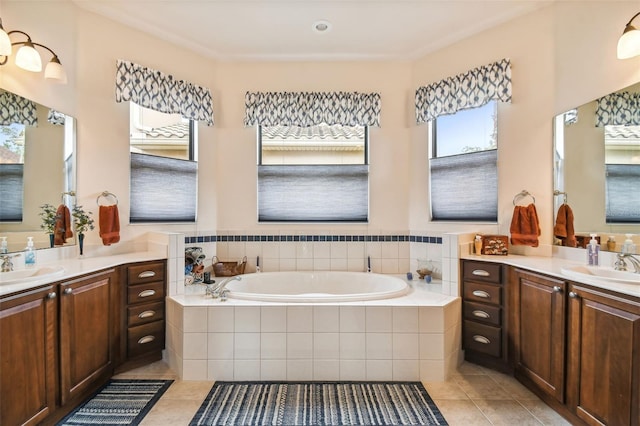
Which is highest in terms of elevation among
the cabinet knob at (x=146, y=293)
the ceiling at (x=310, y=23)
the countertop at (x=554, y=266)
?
the ceiling at (x=310, y=23)

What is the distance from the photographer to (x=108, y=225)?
255 cm

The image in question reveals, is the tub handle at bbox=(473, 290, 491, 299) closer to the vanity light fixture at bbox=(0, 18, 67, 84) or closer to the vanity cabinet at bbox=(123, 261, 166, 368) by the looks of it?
the vanity cabinet at bbox=(123, 261, 166, 368)

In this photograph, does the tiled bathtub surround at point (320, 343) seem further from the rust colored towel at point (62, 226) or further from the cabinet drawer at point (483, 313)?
the rust colored towel at point (62, 226)

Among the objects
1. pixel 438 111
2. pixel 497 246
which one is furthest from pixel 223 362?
pixel 438 111

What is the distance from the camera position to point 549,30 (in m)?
2.58

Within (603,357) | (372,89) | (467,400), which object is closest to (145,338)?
(467,400)

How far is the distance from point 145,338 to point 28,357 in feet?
2.82

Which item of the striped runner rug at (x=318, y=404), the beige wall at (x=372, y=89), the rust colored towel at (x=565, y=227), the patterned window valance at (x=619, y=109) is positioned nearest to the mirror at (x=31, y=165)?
the beige wall at (x=372, y=89)

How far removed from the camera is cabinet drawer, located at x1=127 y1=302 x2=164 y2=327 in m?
2.33

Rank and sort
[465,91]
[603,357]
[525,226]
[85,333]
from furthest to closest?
[465,91] < [525,226] < [85,333] < [603,357]

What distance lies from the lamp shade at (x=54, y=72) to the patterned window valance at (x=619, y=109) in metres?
3.79

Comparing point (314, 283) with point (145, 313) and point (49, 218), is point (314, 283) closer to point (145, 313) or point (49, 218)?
point (145, 313)

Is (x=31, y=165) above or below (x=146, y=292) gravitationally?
above

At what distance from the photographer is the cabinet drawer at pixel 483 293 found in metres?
2.32
